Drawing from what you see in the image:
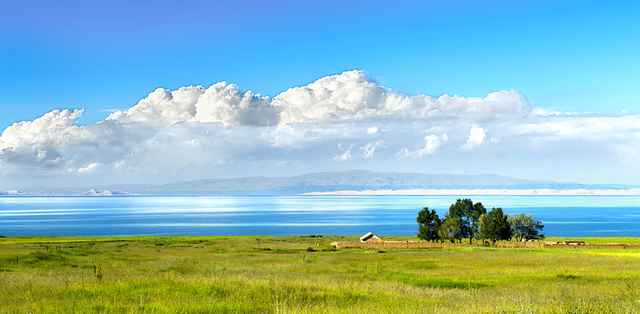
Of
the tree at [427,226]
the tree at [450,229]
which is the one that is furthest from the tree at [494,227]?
the tree at [427,226]

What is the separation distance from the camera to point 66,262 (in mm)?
38094

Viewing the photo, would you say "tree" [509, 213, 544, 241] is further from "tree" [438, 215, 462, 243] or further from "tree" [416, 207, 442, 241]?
"tree" [416, 207, 442, 241]

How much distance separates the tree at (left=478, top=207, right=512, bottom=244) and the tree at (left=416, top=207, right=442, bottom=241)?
874cm

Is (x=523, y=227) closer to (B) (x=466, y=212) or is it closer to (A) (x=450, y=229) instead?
(B) (x=466, y=212)

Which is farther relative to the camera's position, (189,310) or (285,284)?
(285,284)

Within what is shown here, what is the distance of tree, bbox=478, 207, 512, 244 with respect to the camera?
77.2 m

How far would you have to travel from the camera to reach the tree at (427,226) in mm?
84000

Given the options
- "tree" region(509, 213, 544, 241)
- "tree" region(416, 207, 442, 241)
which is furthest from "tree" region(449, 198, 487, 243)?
"tree" region(509, 213, 544, 241)

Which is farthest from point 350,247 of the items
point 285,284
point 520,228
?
point 285,284

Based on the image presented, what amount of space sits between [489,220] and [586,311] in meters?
71.6

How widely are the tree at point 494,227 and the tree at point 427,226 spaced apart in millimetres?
8744

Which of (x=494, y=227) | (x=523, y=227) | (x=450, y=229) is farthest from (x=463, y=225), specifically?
(x=523, y=227)

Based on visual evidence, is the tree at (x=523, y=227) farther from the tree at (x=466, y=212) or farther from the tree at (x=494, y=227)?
the tree at (x=494, y=227)

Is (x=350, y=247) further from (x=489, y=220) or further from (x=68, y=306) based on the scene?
(x=68, y=306)
